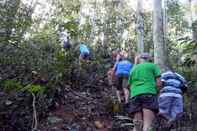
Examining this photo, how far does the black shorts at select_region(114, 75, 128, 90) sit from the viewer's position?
10859mm

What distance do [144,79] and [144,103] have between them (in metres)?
0.39

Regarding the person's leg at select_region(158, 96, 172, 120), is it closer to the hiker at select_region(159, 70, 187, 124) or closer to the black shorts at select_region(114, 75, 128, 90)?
the hiker at select_region(159, 70, 187, 124)

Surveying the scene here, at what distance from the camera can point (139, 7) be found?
Answer: 18828 mm

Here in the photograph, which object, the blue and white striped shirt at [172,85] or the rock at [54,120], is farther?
the rock at [54,120]

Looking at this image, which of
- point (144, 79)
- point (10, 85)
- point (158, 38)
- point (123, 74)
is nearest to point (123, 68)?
point (123, 74)

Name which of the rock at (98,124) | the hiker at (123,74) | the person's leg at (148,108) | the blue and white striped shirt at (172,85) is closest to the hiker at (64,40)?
the hiker at (123,74)

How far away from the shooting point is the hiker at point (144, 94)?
23.3 feet

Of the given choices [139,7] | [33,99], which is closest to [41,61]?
[33,99]

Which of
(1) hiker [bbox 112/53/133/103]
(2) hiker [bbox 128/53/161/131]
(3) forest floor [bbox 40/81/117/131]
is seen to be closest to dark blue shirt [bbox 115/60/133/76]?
(1) hiker [bbox 112/53/133/103]

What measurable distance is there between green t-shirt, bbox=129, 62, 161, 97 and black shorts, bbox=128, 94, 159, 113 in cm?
7

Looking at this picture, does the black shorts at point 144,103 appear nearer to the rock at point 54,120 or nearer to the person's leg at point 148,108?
the person's leg at point 148,108

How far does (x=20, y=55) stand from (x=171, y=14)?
15557 mm

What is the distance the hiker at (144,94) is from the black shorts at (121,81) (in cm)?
343

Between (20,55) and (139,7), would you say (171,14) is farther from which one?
(20,55)
